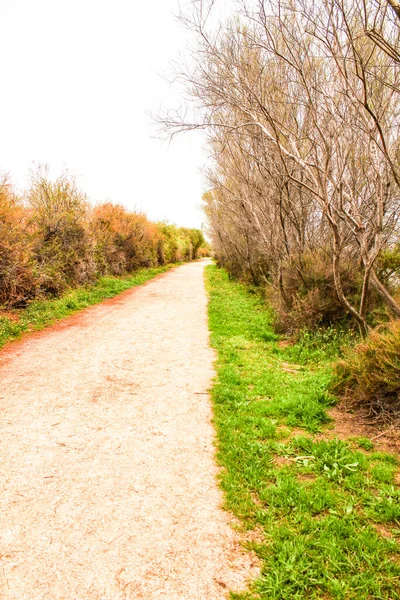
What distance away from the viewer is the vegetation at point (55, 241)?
8.85m

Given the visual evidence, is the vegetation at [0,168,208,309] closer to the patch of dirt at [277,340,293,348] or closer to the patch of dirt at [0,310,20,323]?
the patch of dirt at [0,310,20,323]

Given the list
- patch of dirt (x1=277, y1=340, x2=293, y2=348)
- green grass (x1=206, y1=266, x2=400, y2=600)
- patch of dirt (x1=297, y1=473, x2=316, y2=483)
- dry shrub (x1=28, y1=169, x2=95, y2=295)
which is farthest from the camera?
dry shrub (x1=28, y1=169, x2=95, y2=295)

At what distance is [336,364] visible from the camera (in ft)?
14.6

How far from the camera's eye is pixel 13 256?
892 cm

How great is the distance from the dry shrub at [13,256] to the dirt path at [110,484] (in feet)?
11.8

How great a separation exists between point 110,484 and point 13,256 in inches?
317

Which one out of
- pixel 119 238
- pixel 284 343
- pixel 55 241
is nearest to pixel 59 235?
pixel 55 241

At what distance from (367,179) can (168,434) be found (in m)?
5.39

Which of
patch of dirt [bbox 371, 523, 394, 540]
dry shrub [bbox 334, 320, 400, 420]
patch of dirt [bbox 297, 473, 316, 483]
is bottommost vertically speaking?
patch of dirt [bbox 371, 523, 394, 540]

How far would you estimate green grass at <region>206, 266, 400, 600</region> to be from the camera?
1919mm

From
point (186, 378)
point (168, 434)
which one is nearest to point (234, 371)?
point (186, 378)

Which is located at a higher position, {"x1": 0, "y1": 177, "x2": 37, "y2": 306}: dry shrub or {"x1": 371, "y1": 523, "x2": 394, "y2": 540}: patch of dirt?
{"x1": 0, "y1": 177, "x2": 37, "y2": 306}: dry shrub

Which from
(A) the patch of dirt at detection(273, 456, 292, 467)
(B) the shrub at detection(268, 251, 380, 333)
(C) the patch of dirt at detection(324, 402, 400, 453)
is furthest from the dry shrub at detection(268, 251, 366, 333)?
(A) the patch of dirt at detection(273, 456, 292, 467)

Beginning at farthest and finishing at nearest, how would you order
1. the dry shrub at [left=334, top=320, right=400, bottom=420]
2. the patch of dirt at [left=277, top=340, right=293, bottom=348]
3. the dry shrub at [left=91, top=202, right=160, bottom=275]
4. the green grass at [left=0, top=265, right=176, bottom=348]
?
the dry shrub at [left=91, top=202, right=160, bottom=275], the green grass at [left=0, top=265, right=176, bottom=348], the patch of dirt at [left=277, top=340, right=293, bottom=348], the dry shrub at [left=334, top=320, right=400, bottom=420]
